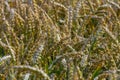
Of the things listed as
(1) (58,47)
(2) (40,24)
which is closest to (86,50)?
(1) (58,47)

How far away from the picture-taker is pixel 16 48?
6.33ft

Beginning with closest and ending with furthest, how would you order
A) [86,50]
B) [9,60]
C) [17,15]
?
[9,60] < [86,50] < [17,15]

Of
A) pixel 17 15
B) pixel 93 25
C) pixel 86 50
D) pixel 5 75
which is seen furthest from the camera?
pixel 93 25

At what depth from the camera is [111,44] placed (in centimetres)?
226

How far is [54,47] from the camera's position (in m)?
2.15

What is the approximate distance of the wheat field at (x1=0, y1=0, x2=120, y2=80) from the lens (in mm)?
1847

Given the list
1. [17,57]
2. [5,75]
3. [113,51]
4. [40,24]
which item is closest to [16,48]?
[17,57]

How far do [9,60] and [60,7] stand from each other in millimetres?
1030

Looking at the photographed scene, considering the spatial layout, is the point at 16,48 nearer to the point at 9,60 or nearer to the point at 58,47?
the point at 9,60

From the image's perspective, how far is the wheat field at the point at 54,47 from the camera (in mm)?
1847

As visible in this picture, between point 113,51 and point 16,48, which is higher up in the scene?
point 16,48

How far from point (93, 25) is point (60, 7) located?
255mm

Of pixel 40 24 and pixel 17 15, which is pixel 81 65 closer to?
pixel 40 24

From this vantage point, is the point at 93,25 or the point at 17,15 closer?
the point at 17,15
